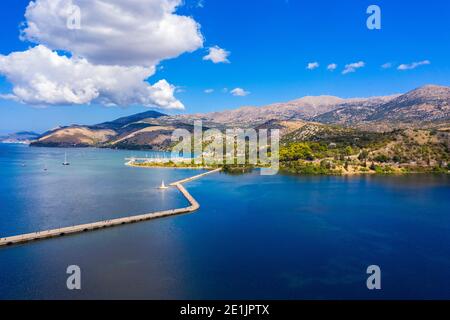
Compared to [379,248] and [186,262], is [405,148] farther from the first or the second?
[186,262]

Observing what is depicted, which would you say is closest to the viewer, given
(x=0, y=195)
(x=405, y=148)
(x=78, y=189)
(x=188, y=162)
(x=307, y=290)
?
(x=307, y=290)

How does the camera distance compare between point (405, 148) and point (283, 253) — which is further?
point (405, 148)

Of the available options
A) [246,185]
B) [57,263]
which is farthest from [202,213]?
[246,185]
